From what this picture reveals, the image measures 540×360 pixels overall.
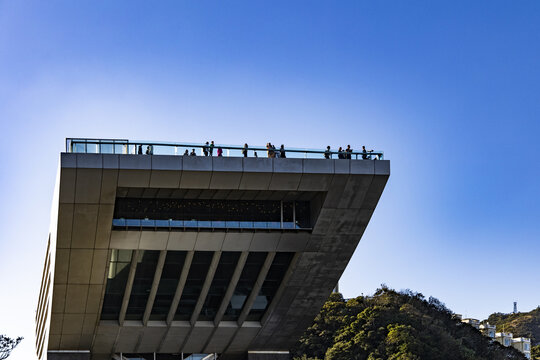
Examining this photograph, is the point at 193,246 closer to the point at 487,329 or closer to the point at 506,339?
the point at 487,329

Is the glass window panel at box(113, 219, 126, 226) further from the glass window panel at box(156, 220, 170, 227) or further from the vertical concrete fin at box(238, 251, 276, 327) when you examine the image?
the vertical concrete fin at box(238, 251, 276, 327)

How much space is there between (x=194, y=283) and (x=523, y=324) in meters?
121

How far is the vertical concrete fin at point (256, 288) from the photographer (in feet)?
127

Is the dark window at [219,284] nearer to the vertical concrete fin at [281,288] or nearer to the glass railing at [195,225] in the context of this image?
the glass railing at [195,225]

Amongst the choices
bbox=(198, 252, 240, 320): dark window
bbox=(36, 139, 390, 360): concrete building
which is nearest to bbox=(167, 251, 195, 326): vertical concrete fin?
bbox=(36, 139, 390, 360): concrete building

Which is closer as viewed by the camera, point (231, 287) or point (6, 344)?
point (231, 287)

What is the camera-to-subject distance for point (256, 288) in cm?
4050

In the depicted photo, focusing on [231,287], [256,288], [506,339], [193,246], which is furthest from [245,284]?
[506,339]

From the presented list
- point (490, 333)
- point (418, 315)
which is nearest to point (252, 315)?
point (418, 315)

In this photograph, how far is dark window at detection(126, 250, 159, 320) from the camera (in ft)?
122

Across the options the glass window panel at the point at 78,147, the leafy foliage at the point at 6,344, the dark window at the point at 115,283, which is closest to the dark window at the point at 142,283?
the dark window at the point at 115,283

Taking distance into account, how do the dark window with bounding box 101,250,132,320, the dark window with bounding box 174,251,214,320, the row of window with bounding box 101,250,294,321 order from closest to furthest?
the dark window with bounding box 101,250,132,320 < the row of window with bounding box 101,250,294,321 < the dark window with bounding box 174,251,214,320

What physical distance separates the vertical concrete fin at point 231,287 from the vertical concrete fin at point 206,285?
1.06 metres

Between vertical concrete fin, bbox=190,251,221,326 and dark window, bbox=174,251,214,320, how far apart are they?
156 mm
